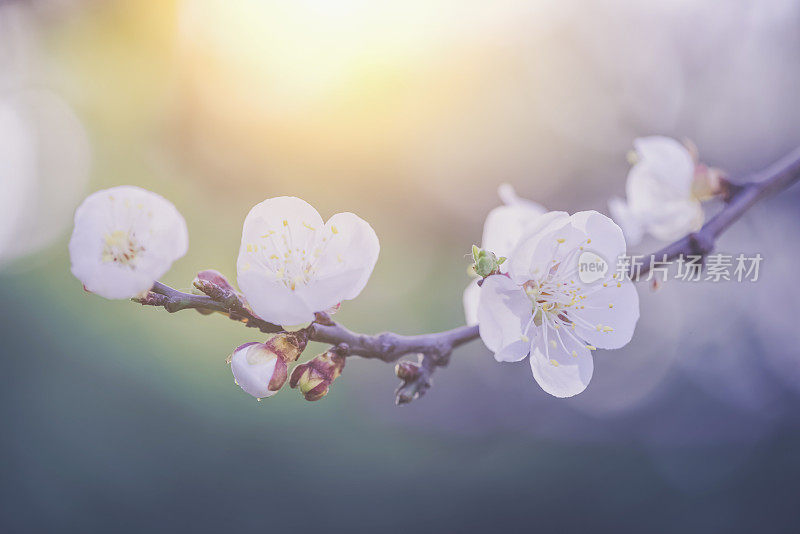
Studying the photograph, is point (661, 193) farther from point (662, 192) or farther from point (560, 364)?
point (560, 364)

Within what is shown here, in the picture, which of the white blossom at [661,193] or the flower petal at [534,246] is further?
the white blossom at [661,193]

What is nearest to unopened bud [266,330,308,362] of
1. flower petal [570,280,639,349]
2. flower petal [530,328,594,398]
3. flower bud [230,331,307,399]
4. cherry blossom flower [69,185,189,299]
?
flower bud [230,331,307,399]

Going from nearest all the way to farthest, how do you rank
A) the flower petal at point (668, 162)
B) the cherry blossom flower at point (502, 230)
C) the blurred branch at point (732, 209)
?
the blurred branch at point (732, 209) → the cherry blossom flower at point (502, 230) → the flower petal at point (668, 162)

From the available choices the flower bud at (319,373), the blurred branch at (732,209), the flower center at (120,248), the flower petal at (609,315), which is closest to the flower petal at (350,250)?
the flower bud at (319,373)

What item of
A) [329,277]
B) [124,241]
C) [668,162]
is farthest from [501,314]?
[668,162]

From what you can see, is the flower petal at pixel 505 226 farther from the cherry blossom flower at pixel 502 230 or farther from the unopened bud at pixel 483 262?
the unopened bud at pixel 483 262
